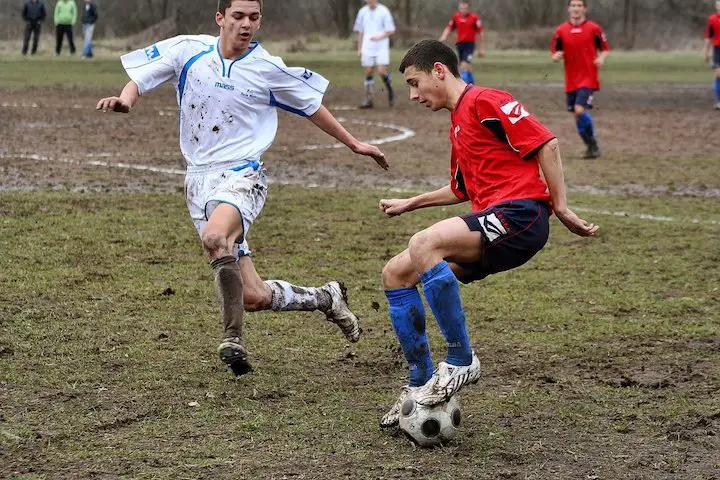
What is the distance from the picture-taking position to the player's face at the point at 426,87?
5.29m

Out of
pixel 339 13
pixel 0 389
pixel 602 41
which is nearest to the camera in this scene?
pixel 0 389

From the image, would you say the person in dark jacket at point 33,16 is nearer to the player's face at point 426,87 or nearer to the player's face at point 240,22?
the player's face at point 240,22

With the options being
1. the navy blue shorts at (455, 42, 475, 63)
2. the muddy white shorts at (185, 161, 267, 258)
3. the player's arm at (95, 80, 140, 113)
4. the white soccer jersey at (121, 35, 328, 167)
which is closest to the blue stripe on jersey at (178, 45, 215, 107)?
the white soccer jersey at (121, 35, 328, 167)

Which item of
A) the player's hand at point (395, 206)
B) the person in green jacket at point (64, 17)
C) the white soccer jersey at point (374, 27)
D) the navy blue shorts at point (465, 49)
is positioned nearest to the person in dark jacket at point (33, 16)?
the person in green jacket at point (64, 17)

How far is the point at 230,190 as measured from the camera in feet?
19.9

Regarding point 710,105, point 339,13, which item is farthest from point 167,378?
point 339,13

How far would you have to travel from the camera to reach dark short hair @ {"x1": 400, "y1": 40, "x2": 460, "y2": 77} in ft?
17.3

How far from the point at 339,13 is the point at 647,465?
197 ft

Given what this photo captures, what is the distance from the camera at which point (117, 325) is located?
684cm

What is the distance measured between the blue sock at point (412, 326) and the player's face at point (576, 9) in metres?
10.8

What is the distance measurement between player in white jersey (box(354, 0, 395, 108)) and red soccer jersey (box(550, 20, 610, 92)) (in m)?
5.74

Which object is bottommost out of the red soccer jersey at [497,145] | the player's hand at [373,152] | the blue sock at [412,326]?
the blue sock at [412,326]

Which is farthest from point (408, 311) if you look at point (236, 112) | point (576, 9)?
point (576, 9)

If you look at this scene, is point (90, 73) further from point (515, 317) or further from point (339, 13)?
point (339, 13)
